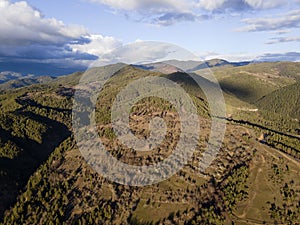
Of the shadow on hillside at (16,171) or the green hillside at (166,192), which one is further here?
the shadow on hillside at (16,171)

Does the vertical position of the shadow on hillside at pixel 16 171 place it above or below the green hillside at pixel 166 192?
below

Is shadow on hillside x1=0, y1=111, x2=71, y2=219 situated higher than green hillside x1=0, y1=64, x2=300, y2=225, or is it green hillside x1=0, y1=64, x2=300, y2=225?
green hillside x1=0, y1=64, x2=300, y2=225

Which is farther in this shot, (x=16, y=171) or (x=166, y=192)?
(x=16, y=171)

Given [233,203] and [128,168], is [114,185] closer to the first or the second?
[128,168]

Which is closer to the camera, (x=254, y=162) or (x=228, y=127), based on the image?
(x=254, y=162)

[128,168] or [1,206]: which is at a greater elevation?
[128,168]

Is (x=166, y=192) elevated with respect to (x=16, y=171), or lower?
elevated

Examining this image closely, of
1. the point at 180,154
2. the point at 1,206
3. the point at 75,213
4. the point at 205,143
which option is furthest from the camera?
the point at 205,143

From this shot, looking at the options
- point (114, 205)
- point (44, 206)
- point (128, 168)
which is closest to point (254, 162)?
point (128, 168)

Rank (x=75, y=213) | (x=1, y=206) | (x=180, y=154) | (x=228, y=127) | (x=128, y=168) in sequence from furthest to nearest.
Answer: (x=228, y=127)
(x=180, y=154)
(x=128, y=168)
(x=1, y=206)
(x=75, y=213)

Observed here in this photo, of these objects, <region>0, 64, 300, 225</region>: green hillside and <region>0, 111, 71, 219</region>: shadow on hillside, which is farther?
<region>0, 111, 71, 219</region>: shadow on hillside
